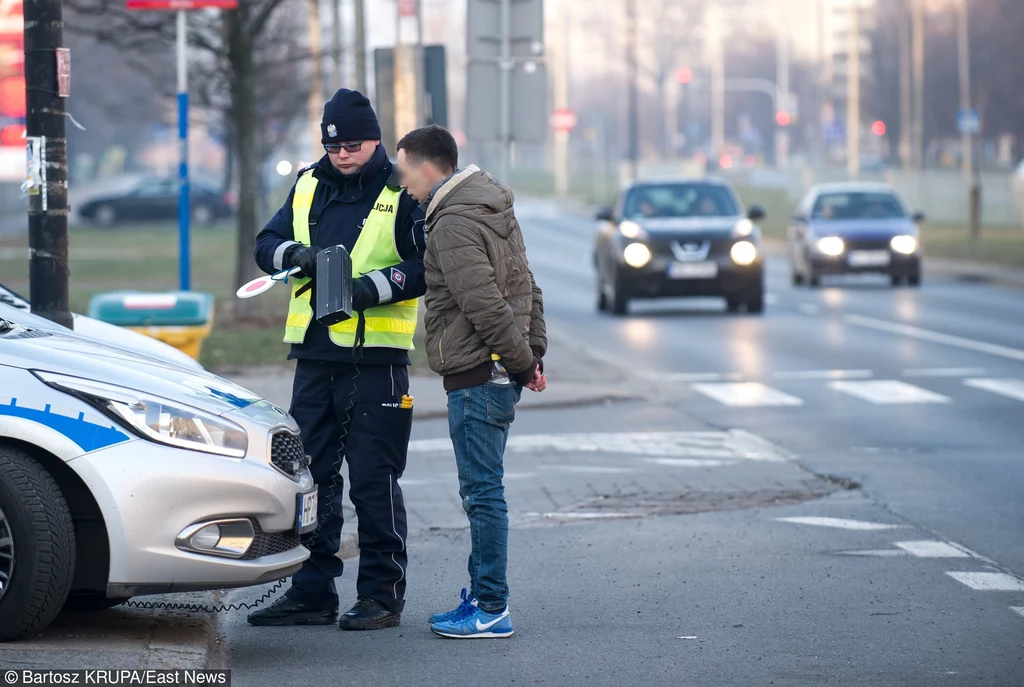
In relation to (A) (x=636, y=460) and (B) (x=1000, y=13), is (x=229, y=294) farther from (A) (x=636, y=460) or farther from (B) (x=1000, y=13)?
(B) (x=1000, y=13)

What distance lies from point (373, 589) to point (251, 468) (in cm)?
79

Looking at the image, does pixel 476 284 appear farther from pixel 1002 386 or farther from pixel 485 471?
pixel 1002 386

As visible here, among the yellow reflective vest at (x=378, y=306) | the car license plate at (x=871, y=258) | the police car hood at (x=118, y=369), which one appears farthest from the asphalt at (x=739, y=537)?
the car license plate at (x=871, y=258)

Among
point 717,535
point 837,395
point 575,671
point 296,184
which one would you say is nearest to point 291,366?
point 837,395

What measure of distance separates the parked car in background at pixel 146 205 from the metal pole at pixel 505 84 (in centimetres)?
4192

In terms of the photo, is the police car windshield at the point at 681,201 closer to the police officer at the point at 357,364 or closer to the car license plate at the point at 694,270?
the car license plate at the point at 694,270

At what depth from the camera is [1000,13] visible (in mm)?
78500

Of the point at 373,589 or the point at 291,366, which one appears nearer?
the point at 373,589

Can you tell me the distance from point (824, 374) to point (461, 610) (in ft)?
→ 32.8

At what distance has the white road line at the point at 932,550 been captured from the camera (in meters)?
7.46

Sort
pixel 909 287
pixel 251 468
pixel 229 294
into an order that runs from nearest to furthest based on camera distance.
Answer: pixel 251 468 < pixel 229 294 < pixel 909 287

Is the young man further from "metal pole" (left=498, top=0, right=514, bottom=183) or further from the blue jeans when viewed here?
"metal pole" (left=498, top=0, right=514, bottom=183)

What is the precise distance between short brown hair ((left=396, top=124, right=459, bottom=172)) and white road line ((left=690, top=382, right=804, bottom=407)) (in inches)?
308

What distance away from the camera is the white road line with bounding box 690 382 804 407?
13570mm
